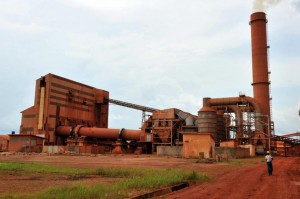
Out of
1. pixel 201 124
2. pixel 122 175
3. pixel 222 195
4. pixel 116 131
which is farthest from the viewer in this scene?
pixel 116 131

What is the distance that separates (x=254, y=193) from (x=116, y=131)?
45.6 m

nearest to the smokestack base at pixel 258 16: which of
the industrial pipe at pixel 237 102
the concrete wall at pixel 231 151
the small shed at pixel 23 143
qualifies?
the industrial pipe at pixel 237 102

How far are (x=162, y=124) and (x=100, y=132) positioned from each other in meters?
12.0

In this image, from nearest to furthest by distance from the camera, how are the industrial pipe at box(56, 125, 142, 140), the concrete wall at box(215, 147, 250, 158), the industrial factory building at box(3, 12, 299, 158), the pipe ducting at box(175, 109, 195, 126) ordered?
the concrete wall at box(215, 147, 250, 158) < the industrial factory building at box(3, 12, 299, 158) < the pipe ducting at box(175, 109, 195, 126) < the industrial pipe at box(56, 125, 142, 140)

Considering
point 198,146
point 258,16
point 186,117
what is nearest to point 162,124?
point 186,117

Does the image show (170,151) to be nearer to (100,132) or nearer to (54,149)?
(100,132)

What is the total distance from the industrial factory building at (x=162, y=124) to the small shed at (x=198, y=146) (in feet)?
12.7

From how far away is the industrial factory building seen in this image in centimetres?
4894

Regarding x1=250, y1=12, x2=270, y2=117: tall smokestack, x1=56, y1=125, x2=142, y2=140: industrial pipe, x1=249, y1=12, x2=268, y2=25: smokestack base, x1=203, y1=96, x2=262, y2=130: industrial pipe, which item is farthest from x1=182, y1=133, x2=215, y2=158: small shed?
x1=249, y1=12, x2=268, y2=25: smokestack base

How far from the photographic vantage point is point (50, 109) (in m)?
56.2

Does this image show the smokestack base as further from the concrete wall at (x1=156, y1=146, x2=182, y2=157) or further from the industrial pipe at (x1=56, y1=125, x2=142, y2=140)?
the concrete wall at (x1=156, y1=146, x2=182, y2=157)

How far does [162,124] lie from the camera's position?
51.6 meters

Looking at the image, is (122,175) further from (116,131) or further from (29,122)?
(29,122)

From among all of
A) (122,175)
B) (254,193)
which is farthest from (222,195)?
(122,175)
